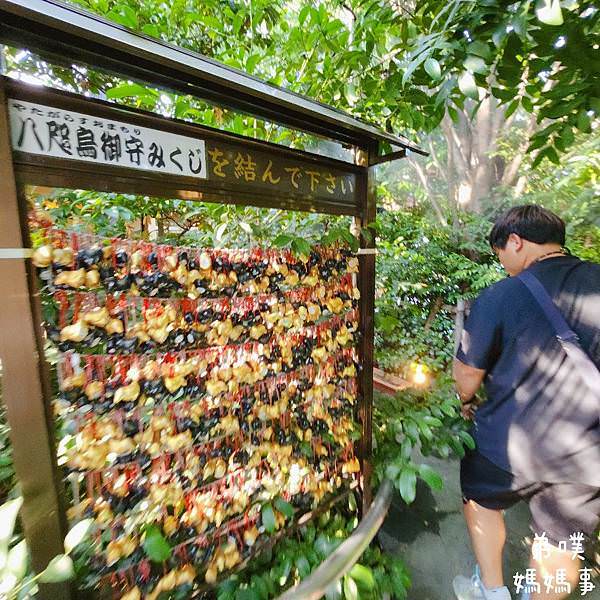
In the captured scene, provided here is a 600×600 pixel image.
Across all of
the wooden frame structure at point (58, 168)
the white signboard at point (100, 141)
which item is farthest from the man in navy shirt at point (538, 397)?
the white signboard at point (100, 141)

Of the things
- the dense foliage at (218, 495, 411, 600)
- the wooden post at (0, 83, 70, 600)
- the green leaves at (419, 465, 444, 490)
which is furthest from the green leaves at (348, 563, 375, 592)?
the wooden post at (0, 83, 70, 600)

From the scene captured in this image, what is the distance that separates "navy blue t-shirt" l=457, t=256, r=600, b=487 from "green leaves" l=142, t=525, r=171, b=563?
1.71 meters

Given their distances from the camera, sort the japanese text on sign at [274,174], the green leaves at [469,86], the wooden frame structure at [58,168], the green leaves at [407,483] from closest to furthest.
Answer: the wooden frame structure at [58,168]
the green leaves at [469,86]
the japanese text on sign at [274,174]
the green leaves at [407,483]

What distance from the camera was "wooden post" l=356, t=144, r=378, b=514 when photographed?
196cm

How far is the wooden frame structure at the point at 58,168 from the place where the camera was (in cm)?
96

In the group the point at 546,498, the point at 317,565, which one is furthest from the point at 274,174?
the point at 546,498

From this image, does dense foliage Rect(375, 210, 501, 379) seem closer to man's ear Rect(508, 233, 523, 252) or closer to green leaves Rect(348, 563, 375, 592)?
man's ear Rect(508, 233, 523, 252)

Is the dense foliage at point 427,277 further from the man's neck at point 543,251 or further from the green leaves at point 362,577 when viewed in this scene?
the green leaves at point 362,577

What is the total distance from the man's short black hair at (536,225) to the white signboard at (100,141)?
166 cm

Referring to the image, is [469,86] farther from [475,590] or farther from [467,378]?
[475,590]

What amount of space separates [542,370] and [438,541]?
1765 mm

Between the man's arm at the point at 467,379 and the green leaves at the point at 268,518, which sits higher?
the man's arm at the point at 467,379

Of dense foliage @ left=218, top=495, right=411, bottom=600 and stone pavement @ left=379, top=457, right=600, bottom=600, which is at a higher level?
dense foliage @ left=218, top=495, right=411, bottom=600

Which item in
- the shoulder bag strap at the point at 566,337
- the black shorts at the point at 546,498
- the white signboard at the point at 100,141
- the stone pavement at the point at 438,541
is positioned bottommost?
the stone pavement at the point at 438,541
